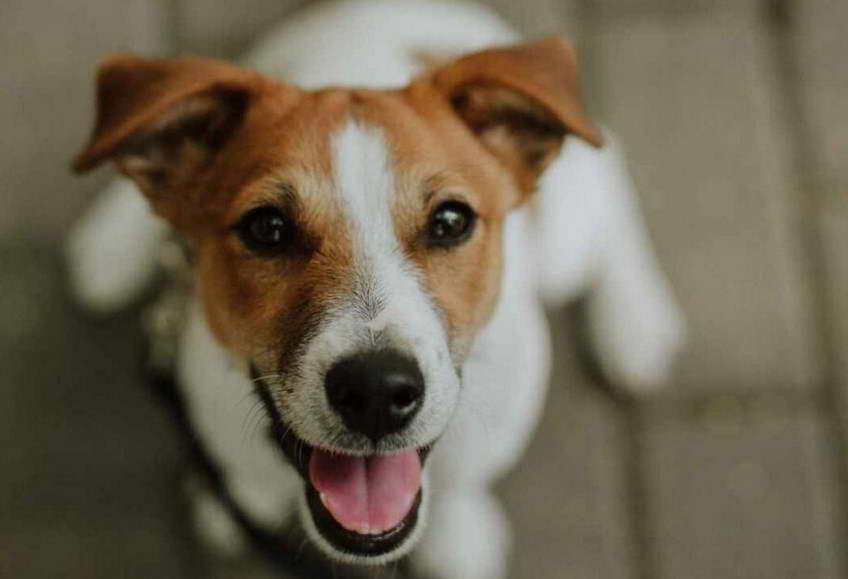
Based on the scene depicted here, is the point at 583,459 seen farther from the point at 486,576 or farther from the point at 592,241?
the point at 592,241

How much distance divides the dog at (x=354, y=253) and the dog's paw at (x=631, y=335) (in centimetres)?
50

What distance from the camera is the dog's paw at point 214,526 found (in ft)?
7.70

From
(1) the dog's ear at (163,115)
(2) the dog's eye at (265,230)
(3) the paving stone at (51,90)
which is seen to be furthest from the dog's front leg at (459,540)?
(3) the paving stone at (51,90)

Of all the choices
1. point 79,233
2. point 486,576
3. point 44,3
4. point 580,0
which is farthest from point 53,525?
point 580,0

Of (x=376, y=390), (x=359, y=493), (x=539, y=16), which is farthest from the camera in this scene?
(x=539, y=16)

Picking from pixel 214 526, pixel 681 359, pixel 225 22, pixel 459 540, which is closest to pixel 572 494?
pixel 459 540

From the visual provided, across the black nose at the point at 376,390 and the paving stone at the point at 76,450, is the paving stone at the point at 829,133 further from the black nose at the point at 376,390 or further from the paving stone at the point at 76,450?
the paving stone at the point at 76,450

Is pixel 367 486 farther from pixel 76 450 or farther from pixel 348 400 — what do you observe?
pixel 76 450

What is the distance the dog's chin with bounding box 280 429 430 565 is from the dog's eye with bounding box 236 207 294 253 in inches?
13.2

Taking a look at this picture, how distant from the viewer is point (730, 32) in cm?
291

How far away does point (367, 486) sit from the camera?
1.67 metres

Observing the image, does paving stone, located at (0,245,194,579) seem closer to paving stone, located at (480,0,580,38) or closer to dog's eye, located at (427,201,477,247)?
dog's eye, located at (427,201,477,247)

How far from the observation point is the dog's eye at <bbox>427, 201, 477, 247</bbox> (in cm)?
162

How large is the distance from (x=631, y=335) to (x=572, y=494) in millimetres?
478
